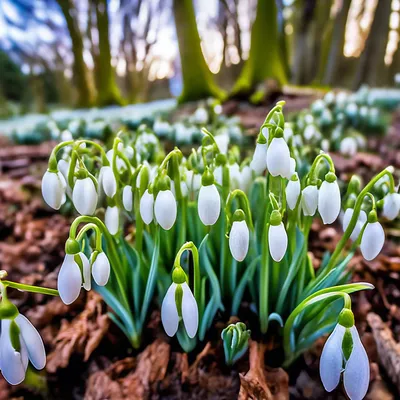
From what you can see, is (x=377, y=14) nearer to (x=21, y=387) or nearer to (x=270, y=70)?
(x=270, y=70)

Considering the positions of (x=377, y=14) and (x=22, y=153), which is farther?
(x=377, y=14)

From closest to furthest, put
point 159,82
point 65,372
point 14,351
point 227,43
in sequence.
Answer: point 14,351 → point 65,372 → point 227,43 → point 159,82

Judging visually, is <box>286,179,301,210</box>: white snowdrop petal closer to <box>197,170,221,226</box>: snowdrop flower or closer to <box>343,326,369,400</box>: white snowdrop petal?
<box>197,170,221,226</box>: snowdrop flower

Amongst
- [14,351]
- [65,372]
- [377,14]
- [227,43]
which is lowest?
[65,372]

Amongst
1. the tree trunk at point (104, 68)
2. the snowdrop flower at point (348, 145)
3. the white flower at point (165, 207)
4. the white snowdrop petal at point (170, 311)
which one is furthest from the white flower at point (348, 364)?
the tree trunk at point (104, 68)

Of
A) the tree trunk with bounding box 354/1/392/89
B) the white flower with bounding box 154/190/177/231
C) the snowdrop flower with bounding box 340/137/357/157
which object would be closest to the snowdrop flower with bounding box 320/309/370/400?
the white flower with bounding box 154/190/177/231

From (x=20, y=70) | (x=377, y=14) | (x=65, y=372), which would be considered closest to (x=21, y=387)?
(x=65, y=372)

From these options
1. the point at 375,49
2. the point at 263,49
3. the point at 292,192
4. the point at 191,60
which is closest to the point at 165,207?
the point at 292,192

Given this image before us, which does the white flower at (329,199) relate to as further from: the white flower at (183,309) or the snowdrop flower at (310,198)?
the white flower at (183,309)
